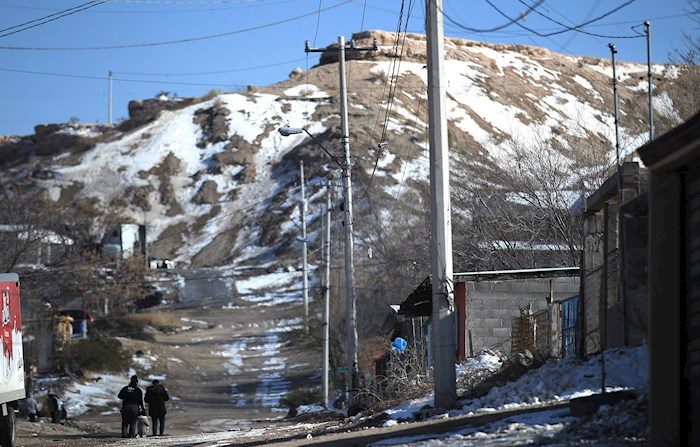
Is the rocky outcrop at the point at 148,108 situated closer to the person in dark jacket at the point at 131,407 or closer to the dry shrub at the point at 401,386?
the person in dark jacket at the point at 131,407

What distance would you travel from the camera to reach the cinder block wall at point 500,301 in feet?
100

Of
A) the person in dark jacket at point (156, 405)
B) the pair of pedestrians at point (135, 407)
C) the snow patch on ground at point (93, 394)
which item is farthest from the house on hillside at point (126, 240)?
the pair of pedestrians at point (135, 407)

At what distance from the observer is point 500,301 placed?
30797 mm

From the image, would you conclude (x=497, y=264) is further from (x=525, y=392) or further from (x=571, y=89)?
(x=571, y=89)

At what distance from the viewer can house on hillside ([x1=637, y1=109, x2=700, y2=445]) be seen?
1173 cm

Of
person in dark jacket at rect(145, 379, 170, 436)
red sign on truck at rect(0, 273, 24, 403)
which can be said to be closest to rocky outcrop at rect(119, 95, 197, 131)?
person in dark jacket at rect(145, 379, 170, 436)

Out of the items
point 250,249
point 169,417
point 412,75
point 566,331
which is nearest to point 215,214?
point 250,249

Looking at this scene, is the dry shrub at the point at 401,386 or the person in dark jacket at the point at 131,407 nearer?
the dry shrub at the point at 401,386

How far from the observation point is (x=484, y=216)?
139 ft

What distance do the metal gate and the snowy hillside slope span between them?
171ft

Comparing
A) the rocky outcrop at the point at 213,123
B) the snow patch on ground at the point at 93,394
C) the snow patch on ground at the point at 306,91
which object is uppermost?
the snow patch on ground at the point at 306,91

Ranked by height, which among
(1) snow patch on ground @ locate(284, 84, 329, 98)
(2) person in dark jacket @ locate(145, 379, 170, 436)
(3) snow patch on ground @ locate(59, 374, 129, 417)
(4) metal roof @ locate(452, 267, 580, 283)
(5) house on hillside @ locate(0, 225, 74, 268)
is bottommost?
(3) snow patch on ground @ locate(59, 374, 129, 417)

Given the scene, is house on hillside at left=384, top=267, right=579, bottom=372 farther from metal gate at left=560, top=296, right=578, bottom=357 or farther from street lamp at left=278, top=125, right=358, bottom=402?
metal gate at left=560, top=296, right=578, bottom=357

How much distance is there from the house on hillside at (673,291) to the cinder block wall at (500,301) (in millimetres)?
18383
